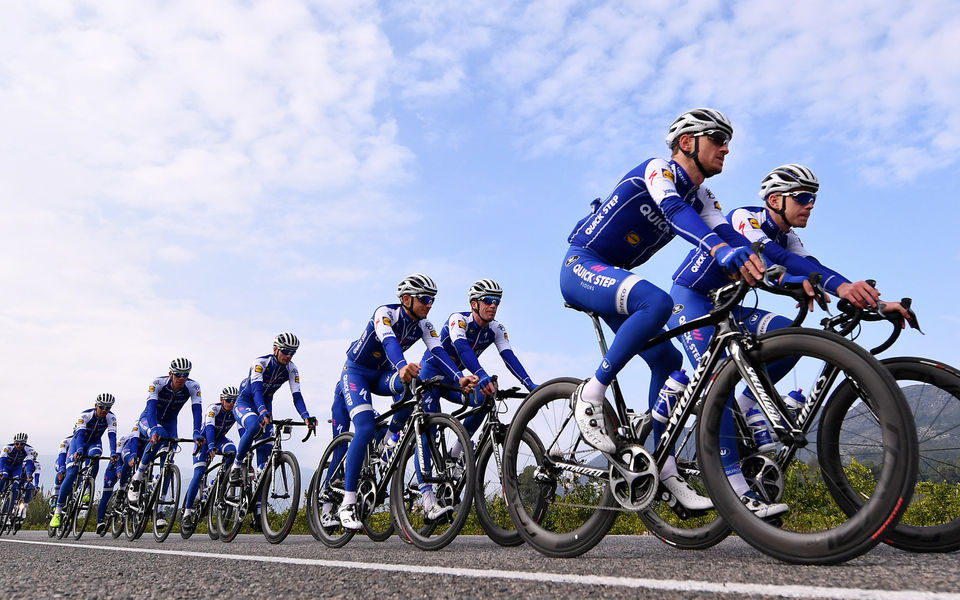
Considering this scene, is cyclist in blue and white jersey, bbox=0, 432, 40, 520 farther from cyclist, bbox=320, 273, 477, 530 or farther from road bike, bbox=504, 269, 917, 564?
road bike, bbox=504, 269, 917, 564

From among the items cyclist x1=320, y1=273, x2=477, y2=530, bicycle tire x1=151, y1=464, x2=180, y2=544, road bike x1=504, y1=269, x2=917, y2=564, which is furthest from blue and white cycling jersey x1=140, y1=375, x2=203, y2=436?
road bike x1=504, y1=269, x2=917, y2=564

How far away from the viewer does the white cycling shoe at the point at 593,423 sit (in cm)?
375

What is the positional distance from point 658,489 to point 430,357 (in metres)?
4.68

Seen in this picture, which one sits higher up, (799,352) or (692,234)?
(692,234)

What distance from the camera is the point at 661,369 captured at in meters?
4.32

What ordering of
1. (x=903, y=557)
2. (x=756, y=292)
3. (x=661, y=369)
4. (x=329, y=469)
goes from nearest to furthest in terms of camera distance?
1. (x=903, y=557)
2. (x=756, y=292)
3. (x=661, y=369)
4. (x=329, y=469)

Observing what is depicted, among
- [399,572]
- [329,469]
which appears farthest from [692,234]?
[329,469]

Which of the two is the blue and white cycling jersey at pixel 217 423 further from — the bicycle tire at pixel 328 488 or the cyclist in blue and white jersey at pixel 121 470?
the bicycle tire at pixel 328 488

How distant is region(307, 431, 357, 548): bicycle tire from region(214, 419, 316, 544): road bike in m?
0.69

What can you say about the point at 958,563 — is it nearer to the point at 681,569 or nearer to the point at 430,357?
the point at 681,569

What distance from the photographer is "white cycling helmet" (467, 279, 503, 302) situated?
7945 millimetres

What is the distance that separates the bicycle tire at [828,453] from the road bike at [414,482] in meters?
2.36

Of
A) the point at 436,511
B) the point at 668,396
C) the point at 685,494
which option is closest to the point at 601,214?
the point at 668,396

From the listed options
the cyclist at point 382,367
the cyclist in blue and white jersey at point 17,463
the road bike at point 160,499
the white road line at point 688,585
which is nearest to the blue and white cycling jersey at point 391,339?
the cyclist at point 382,367
